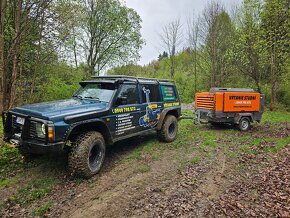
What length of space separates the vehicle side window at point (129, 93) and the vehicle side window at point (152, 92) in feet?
1.21

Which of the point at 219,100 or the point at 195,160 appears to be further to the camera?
the point at 219,100

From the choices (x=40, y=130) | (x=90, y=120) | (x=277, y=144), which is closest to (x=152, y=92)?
(x=90, y=120)

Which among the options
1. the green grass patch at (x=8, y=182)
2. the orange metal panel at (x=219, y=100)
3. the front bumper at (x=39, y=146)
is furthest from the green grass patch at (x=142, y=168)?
the orange metal panel at (x=219, y=100)

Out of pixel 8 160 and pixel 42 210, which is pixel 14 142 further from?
pixel 42 210

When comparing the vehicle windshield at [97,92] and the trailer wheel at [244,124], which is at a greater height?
the vehicle windshield at [97,92]

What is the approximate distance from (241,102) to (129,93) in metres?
6.15

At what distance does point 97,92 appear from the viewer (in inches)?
235

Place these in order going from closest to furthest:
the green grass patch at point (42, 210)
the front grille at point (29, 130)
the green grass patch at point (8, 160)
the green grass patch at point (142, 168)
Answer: the green grass patch at point (42, 210) → the front grille at point (29, 130) → the green grass patch at point (8, 160) → the green grass patch at point (142, 168)

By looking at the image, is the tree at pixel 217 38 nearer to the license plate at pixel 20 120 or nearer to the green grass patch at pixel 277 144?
the green grass patch at pixel 277 144

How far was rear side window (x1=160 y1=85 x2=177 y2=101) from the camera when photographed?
25.5ft

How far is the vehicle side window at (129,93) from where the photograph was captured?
19.7 ft

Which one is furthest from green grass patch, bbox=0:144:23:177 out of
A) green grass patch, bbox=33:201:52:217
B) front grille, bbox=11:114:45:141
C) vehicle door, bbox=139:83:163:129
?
vehicle door, bbox=139:83:163:129

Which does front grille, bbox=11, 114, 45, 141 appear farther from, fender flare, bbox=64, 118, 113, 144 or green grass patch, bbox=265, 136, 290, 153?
green grass patch, bbox=265, 136, 290, 153

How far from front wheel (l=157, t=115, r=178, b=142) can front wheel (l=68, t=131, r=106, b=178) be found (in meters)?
2.81
